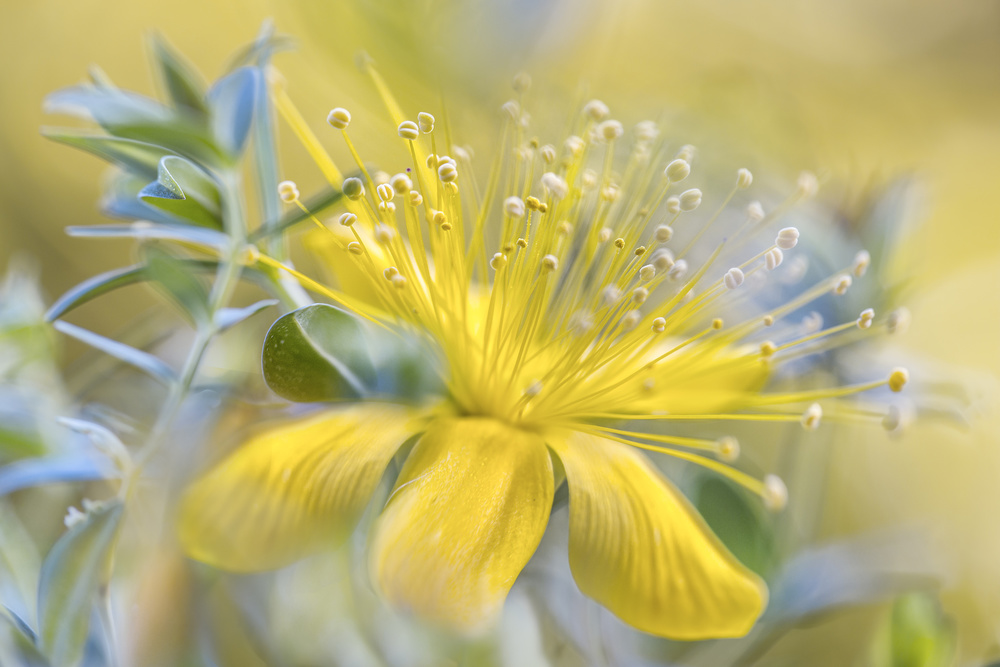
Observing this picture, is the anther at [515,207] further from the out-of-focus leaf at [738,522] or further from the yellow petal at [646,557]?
the out-of-focus leaf at [738,522]

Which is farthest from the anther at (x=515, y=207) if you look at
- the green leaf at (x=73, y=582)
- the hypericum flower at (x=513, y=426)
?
the green leaf at (x=73, y=582)

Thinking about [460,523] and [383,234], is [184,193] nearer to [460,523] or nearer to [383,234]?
[383,234]

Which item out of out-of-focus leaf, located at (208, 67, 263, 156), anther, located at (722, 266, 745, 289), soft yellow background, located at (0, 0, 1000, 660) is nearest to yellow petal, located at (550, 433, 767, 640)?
anther, located at (722, 266, 745, 289)

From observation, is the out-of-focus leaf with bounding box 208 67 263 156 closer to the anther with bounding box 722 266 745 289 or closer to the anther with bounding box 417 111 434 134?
the anther with bounding box 417 111 434 134

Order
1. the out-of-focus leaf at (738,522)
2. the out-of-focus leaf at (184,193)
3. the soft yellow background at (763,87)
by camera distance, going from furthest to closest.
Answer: the soft yellow background at (763,87)
the out-of-focus leaf at (738,522)
the out-of-focus leaf at (184,193)

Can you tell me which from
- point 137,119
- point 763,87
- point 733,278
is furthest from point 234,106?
point 763,87

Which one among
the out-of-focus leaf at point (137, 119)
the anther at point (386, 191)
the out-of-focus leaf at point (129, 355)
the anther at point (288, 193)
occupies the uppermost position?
the anther at point (386, 191)
